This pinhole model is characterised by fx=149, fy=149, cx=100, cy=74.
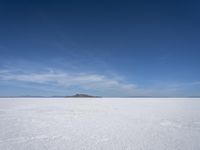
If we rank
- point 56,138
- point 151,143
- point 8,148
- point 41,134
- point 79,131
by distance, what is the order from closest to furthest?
point 8,148 → point 151,143 → point 56,138 → point 41,134 → point 79,131

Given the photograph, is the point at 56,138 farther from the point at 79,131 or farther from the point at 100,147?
the point at 100,147

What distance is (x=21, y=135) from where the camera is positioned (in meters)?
3.29

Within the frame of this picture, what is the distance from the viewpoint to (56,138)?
10.2ft

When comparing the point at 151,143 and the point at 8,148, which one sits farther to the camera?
the point at 151,143

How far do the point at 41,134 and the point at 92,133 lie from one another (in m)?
1.16

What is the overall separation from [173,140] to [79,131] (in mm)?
2097

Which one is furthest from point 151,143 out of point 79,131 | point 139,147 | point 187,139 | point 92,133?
point 79,131

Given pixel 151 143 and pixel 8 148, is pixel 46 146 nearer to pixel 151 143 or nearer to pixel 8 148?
pixel 8 148

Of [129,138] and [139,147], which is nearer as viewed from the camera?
[139,147]

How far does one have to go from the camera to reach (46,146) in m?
2.65

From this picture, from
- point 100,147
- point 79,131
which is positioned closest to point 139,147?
point 100,147

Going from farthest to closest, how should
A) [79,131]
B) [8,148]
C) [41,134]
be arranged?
1. [79,131]
2. [41,134]
3. [8,148]

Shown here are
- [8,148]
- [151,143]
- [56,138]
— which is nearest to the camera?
[8,148]

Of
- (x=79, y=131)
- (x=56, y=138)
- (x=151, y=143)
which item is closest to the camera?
(x=151, y=143)
